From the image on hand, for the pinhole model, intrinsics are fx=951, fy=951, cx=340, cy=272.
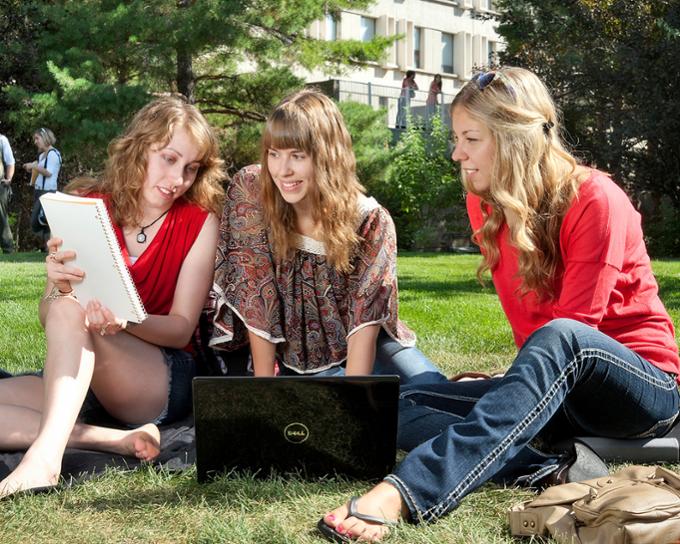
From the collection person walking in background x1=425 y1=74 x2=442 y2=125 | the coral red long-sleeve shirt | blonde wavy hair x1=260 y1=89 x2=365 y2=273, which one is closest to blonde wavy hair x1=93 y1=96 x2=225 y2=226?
blonde wavy hair x1=260 y1=89 x2=365 y2=273

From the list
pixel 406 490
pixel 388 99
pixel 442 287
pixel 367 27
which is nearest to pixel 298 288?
pixel 406 490

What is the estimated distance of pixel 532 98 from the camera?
118 inches

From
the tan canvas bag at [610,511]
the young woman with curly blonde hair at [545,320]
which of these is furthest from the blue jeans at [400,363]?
the tan canvas bag at [610,511]

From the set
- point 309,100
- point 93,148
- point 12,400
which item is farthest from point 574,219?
point 93,148

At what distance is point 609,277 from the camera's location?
2797mm

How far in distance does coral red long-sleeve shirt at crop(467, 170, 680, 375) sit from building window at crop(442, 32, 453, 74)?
3548 centimetres

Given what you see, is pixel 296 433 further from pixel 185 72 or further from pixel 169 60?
pixel 185 72

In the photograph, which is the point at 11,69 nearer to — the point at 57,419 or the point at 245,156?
the point at 245,156

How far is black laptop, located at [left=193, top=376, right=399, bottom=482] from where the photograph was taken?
2688 mm

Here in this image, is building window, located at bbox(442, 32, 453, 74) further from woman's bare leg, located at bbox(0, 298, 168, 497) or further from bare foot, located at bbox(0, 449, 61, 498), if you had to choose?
bare foot, located at bbox(0, 449, 61, 498)

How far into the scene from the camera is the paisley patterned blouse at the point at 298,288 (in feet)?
11.5

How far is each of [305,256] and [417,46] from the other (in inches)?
1345

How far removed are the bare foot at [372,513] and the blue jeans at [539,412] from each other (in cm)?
3

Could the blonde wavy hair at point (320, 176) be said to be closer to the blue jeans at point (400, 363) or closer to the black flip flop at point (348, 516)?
the blue jeans at point (400, 363)
